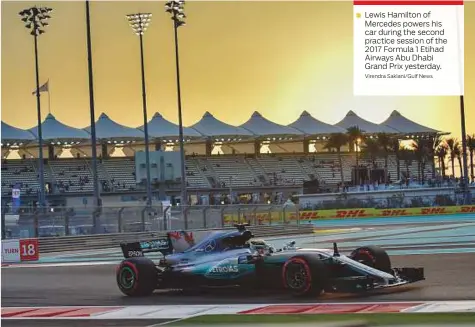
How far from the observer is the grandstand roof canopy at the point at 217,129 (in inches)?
2702

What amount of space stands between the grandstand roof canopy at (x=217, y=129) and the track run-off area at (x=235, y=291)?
119ft

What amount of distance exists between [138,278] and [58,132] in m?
53.5

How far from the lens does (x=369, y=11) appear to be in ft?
41.4

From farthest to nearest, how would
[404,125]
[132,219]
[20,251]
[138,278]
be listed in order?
1. [404,125]
2. [132,219]
3. [20,251]
4. [138,278]

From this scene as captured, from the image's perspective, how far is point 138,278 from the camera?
14.2 metres

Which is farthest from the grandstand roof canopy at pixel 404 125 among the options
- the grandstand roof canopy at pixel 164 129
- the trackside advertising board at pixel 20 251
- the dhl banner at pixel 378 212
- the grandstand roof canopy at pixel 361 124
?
the trackside advertising board at pixel 20 251

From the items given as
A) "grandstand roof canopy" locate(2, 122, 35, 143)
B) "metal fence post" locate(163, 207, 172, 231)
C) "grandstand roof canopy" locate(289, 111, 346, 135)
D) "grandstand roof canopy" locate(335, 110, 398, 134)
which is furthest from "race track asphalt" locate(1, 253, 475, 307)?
"grandstand roof canopy" locate(289, 111, 346, 135)

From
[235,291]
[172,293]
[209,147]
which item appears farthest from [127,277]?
[209,147]

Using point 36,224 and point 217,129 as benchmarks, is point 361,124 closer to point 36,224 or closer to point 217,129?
point 217,129

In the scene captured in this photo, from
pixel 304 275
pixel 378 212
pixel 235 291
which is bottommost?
pixel 378 212

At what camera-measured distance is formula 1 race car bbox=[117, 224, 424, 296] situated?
12797mm

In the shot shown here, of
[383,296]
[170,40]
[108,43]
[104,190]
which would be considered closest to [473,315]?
[383,296]

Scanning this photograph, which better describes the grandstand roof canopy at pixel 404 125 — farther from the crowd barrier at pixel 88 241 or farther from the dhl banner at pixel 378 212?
the crowd barrier at pixel 88 241

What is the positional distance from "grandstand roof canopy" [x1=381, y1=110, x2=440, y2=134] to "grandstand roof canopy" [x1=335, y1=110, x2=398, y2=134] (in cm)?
52
